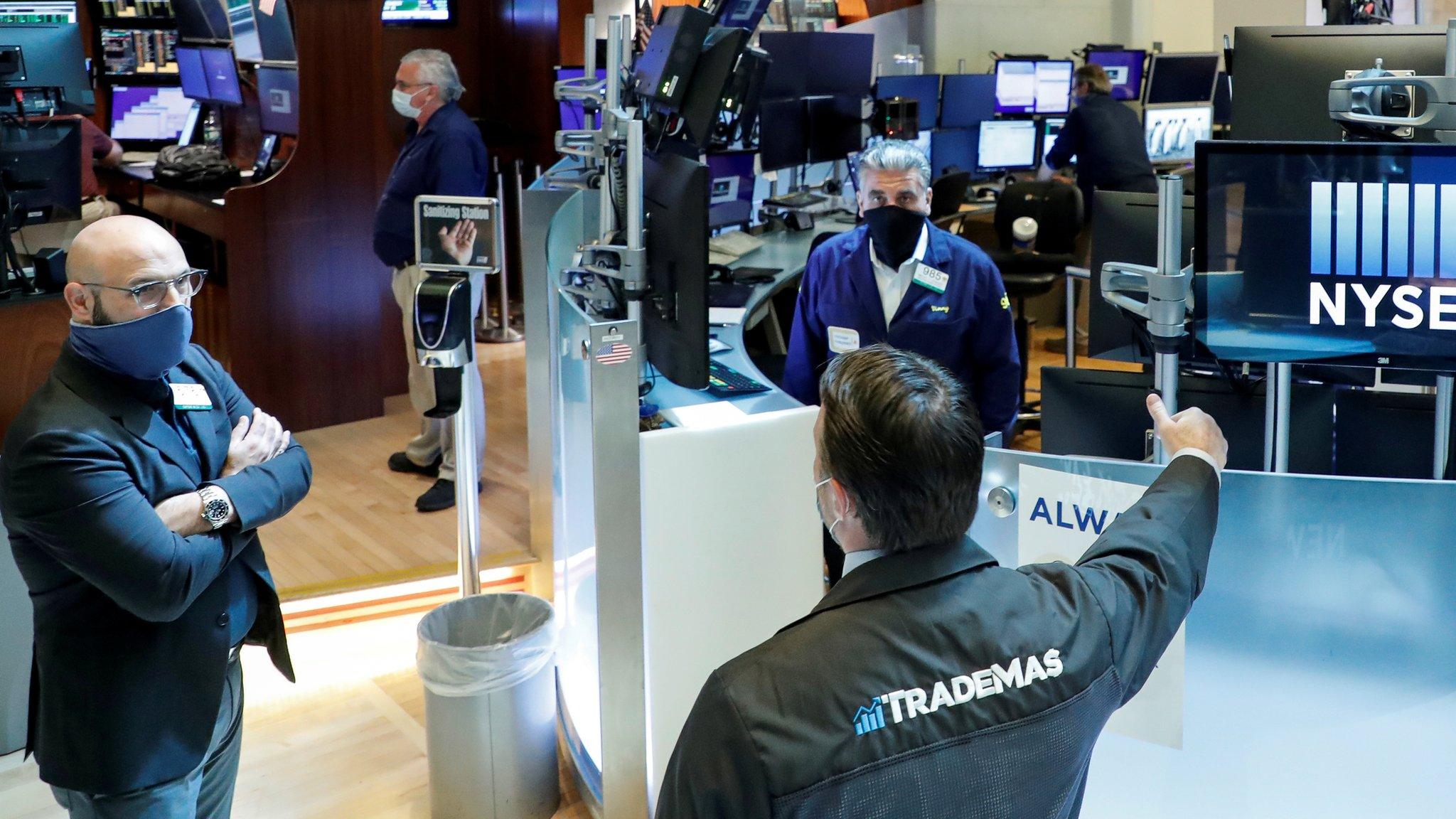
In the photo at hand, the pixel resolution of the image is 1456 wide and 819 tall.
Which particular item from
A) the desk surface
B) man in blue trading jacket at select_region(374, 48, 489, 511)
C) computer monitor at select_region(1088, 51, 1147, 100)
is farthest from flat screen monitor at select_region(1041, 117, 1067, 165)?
man in blue trading jacket at select_region(374, 48, 489, 511)

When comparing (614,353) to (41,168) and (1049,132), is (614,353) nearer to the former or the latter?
(41,168)

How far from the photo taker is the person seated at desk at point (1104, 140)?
6.80 meters

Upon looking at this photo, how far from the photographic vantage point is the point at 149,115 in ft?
25.7

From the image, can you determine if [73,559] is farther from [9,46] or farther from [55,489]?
[9,46]

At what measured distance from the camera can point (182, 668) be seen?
2.01 metres

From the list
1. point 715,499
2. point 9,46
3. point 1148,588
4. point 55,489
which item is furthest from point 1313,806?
point 9,46

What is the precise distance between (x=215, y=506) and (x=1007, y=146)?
20.4 feet

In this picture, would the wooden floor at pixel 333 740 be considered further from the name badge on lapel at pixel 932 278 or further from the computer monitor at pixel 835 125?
the computer monitor at pixel 835 125

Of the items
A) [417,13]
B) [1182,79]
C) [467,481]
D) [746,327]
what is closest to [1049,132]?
[1182,79]

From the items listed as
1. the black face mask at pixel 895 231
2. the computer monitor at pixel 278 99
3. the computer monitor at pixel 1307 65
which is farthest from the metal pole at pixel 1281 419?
the computer monitor at pixel 278 99

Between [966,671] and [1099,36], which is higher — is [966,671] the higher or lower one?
the lower one

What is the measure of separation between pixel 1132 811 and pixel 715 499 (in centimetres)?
97

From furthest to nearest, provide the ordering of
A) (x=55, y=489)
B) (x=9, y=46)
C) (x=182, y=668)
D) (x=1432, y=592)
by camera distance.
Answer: (x=9, y=46), (x=182, y=668), (x=55, y=489), (x=1432, y=592)

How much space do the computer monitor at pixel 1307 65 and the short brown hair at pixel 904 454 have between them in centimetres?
138
